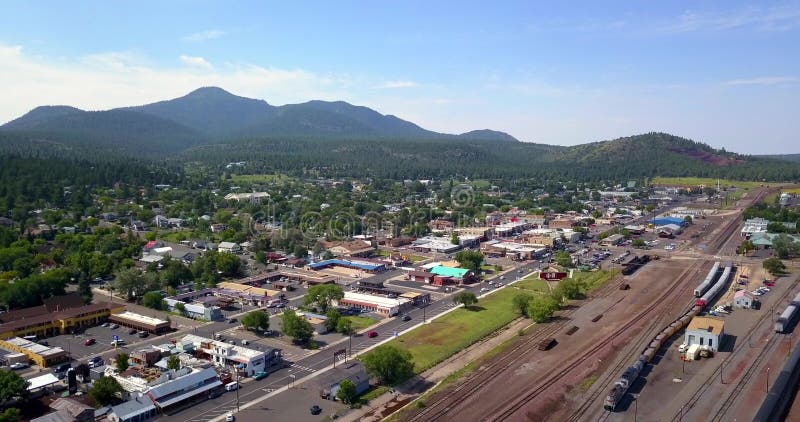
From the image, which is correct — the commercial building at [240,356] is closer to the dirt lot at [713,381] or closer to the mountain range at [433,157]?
the dirt lot at [713,381]

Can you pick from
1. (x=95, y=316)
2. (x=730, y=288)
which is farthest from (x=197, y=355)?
(x=730, y=288)

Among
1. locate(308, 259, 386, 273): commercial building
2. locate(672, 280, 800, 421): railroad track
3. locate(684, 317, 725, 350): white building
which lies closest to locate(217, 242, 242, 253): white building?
locate(308, 259, 386, 273): commercial building

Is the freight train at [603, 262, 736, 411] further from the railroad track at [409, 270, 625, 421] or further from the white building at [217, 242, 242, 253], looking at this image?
the white building at [217, 242, 242, 253]

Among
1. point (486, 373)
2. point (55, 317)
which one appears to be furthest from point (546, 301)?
point (55, 317)

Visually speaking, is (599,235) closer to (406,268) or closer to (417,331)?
(406,268)

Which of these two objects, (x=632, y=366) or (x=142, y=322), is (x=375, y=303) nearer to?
(x=142, y=322)
